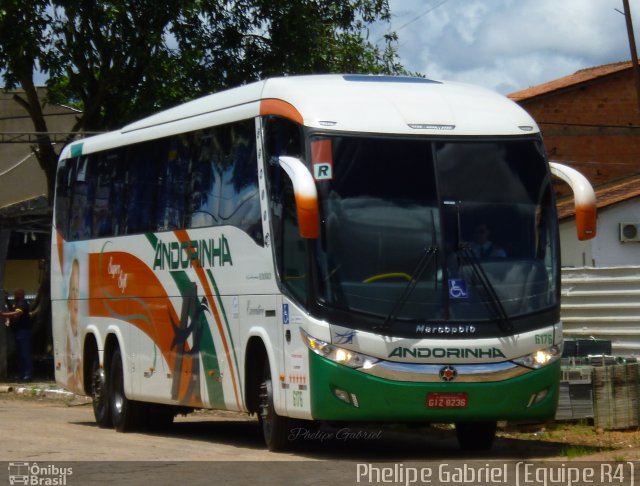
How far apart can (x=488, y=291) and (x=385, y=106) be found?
197 centimetres

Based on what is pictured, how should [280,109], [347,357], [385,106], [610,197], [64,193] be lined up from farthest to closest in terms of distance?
1. [610,197]
2. [64,193]
3. [280,109]
4. [385,106]
5. [347,357]

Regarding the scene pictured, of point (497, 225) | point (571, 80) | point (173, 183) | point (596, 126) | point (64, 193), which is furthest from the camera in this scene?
point (571, 80)

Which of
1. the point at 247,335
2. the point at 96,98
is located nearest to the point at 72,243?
the point at 247,335

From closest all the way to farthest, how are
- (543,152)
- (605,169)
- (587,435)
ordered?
(543,152) < (587,435) < (605,169)

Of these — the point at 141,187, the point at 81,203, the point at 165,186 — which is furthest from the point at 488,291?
the point at 81,203

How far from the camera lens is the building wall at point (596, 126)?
150 ft

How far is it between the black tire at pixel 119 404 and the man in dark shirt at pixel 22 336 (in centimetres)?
924

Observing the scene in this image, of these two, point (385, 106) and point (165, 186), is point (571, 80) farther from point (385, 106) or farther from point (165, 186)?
point (385, 106)

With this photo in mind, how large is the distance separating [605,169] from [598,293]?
100 ft

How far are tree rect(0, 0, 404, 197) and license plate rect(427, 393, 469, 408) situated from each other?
14614 mm

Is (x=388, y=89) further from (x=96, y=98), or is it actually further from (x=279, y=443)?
(x=96, y=98)

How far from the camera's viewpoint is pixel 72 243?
17922 millimetres

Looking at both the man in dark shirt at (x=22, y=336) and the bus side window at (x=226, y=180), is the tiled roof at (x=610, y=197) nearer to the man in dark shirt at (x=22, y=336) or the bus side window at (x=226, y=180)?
the man in dark shirt at (x=22, y=336)

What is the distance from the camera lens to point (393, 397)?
11.2 m
